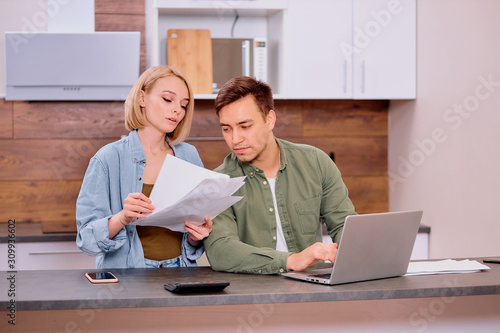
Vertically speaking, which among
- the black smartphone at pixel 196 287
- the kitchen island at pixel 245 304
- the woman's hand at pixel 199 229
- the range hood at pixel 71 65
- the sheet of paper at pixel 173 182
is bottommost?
the kitchen island at pixel 245 304

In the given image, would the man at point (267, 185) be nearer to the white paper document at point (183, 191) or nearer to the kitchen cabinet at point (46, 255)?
the white paper document at point (183, 191)

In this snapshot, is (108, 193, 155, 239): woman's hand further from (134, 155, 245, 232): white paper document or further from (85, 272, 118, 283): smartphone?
(85, 272, 118, 283): smartphone

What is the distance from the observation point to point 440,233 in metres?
3.08

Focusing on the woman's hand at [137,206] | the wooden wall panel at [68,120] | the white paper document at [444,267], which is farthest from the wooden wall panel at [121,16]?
the white paper document at [444,267]

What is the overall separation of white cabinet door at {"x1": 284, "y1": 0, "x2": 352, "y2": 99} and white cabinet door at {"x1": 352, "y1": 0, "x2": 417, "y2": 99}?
0.21ft

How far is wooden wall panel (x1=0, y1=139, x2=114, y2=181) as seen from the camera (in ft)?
11.0

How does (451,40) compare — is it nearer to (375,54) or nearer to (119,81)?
(375,54)

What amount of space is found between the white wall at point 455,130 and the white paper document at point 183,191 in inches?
55.2

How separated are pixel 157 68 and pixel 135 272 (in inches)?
26.9

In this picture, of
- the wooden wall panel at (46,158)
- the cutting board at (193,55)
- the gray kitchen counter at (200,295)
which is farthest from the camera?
the wooden wall panel at (46,158)

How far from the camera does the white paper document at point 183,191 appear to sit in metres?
1.66

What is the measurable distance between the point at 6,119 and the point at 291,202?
77.0 inches

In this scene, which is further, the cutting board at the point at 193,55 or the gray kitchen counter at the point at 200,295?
the cutting board at the point at 193,55

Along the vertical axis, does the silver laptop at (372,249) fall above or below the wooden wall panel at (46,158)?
below
